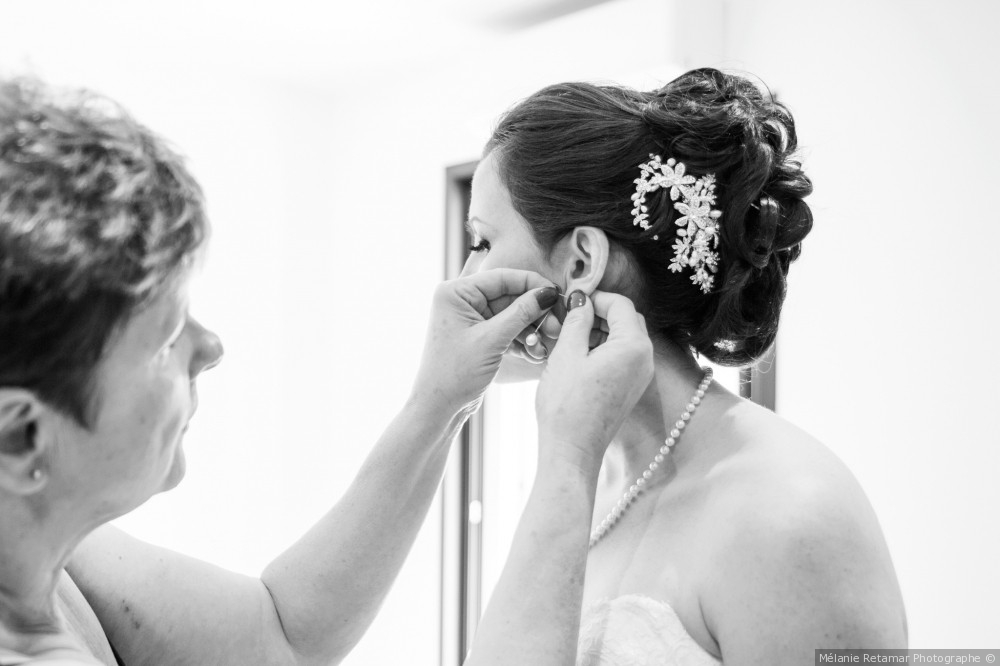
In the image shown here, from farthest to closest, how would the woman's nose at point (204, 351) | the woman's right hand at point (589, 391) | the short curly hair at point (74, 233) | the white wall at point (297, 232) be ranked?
1. the white wall at point (297, 232)
2. the woman's right hand at point (589, 391)
3. the woman's nose at point (204, 351)
4. the short curly hair at point (74, 233)

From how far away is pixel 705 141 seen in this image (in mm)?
1515

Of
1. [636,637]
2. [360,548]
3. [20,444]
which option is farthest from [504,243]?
[20,444]

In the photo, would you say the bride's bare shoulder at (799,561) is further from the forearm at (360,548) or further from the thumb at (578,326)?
the forearm at (360,548)

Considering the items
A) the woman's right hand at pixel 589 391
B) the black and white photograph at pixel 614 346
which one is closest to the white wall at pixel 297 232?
the black and white photograph at pixel 614 346

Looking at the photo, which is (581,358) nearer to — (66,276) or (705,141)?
(705,141)

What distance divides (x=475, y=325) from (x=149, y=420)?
0.60 m

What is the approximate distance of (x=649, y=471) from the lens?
153cm

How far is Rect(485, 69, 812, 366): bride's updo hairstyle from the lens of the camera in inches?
59.6

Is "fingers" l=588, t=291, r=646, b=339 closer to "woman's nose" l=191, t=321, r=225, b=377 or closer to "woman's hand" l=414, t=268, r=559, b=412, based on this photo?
"woman's hand" l=414, t=268, r=559, b=412

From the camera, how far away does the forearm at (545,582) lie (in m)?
1.14

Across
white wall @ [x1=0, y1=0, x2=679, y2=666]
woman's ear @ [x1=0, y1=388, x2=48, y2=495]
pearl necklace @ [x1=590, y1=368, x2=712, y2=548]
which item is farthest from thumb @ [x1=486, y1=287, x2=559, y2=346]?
white wall @ [x1=0, y1=0, x2=679, y2=666]

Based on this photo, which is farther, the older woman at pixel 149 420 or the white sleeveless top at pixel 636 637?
the white sleeveless top at pixel 636 637

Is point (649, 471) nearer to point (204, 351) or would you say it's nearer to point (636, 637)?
point (636, 637)

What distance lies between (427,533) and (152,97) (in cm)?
205
